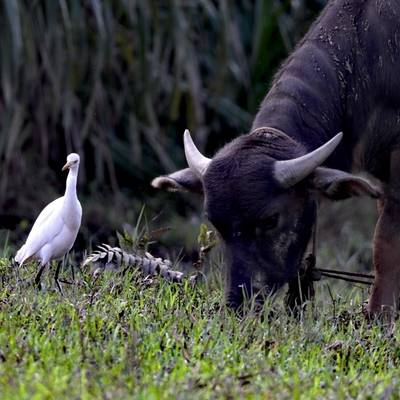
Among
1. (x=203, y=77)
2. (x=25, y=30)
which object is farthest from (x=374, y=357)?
(x=203, y=77)

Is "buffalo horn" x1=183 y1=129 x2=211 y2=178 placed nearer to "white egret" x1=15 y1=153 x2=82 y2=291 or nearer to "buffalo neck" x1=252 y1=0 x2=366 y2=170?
"buffalo neck" x1=252 y1=0 x2=366 y2=170

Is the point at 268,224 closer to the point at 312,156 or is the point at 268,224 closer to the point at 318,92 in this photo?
the point at 312,156

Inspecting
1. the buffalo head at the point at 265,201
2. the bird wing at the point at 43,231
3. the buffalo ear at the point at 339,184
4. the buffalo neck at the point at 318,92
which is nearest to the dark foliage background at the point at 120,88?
the buffalo neck at the point at 318,92

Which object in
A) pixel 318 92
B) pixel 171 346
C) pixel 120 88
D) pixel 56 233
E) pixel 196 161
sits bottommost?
pixel 120 88

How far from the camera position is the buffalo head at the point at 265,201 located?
633 cm

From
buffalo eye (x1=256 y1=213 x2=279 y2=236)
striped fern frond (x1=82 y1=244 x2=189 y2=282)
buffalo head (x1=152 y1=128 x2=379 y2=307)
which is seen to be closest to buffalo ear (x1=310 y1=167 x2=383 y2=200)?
buffalo head (x1=152 y1=128 x2=379 y2=307)

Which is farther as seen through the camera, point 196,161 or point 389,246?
point 389,246

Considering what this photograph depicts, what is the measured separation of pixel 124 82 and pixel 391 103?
578 cm

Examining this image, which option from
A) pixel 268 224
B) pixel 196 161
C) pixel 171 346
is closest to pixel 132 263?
pixel 196 161

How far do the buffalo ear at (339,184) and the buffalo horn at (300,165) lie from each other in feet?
0.26

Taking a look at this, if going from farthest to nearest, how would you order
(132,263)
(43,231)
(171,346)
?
(132,263)
(43,231)
(171,346)

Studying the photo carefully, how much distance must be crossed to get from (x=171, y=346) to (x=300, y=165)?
61.5 inches

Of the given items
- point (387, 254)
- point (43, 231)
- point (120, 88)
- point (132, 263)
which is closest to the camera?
point (43, 231)

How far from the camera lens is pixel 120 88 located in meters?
12.7
